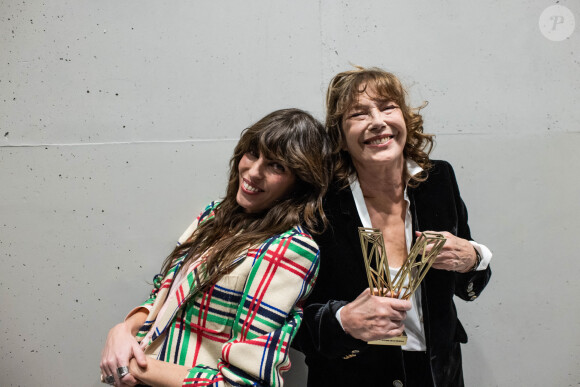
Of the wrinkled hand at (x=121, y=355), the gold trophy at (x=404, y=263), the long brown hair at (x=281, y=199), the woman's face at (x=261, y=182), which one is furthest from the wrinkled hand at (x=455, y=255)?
the wrinkled hand at (x=121, y=355)

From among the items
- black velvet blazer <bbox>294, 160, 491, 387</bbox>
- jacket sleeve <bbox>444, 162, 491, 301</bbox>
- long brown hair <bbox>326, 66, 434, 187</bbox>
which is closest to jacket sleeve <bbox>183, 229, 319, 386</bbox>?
black velvet blazer <bbox>294, 160, 491, 387</bbox>

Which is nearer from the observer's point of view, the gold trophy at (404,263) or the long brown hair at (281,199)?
the gold trophy at (404,263)

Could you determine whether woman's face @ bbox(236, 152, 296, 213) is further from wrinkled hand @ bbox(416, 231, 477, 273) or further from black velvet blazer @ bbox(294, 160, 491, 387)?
wrinkled hand @ bbox(416, 231, 477, 273)

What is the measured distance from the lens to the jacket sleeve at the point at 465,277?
1.42 metres

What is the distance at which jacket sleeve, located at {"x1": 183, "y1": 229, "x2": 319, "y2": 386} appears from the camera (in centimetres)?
116

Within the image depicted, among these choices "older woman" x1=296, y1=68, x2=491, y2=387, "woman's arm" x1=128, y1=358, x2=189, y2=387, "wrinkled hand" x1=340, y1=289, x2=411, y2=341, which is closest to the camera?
"wrinkled hand" x1=340, y1=289, x2=411, y2=341

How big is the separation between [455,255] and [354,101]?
22.0 inches

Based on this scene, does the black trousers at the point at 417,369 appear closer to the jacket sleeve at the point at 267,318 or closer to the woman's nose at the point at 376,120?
the jacket sleeve at the point at 267,318

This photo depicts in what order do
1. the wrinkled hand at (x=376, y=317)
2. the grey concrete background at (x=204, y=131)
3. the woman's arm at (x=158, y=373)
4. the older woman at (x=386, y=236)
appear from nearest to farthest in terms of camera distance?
the wrinkled hand at (x=376, y=317), the woman's arm at (x=158, y=373), the older woman at (x=386, y=236), the grey concrete background at (x=204, y=131)

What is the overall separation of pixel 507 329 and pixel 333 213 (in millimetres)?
1033

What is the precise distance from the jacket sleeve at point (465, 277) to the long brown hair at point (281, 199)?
446mm

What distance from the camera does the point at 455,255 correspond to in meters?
1.29

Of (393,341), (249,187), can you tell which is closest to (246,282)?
(249,187)

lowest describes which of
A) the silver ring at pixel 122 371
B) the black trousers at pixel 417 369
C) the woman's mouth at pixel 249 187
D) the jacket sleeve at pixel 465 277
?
the black trousers at pixel 417 369
